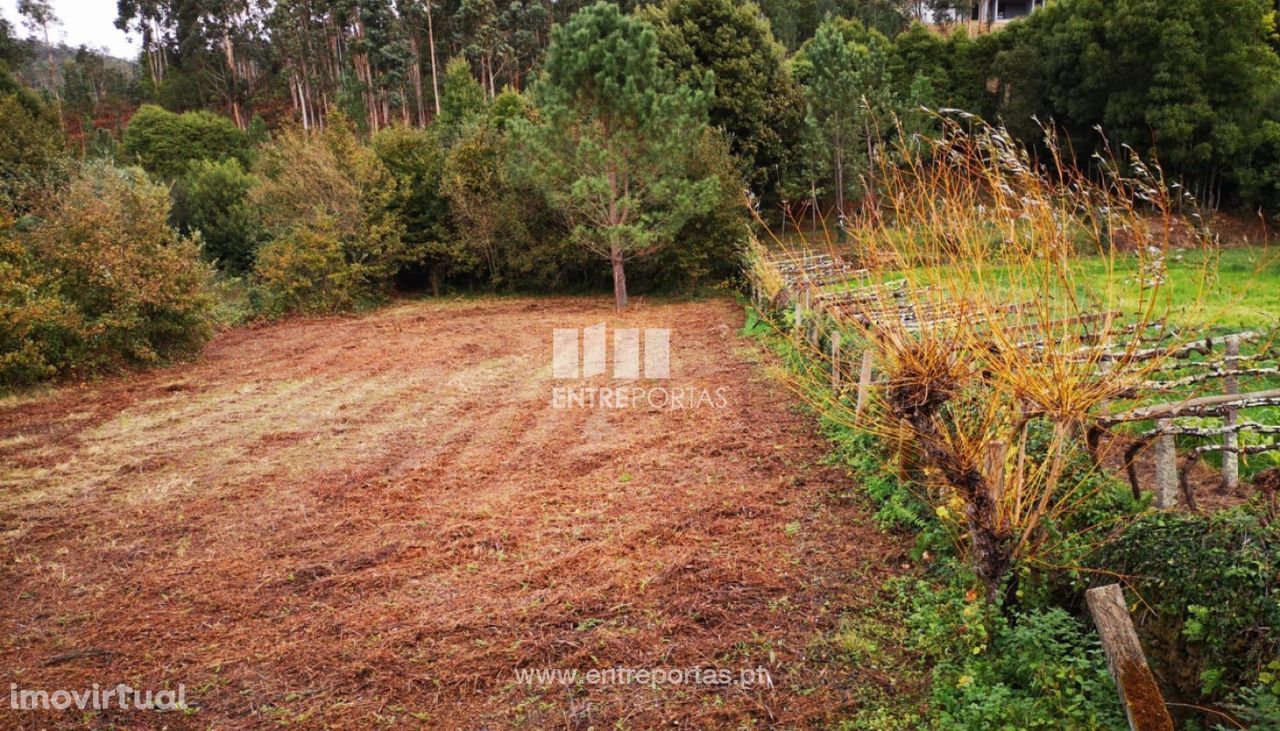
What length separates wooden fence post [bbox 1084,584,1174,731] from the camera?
2.52 metres

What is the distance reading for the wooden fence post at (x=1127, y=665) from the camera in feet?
8.27

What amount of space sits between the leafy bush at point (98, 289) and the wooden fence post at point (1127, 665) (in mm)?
11945

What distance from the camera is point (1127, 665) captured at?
8.66 feet

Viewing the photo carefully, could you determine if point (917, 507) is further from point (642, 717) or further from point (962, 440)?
point (642, 717)

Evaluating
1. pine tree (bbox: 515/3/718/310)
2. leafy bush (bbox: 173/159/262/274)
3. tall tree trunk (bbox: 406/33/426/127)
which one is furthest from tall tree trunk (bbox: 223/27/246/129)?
pine tree (bbox: 515/3/718/310)

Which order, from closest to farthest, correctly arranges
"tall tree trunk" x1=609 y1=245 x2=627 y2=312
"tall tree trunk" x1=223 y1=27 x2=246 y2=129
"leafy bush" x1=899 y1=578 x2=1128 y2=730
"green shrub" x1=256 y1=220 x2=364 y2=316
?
1. "leafy bush" x1=899 y1=578 x2=1128 y2=730
2. "tall tree trunk" x1=609 y1=245 x2=627 y2=312
3. "green shrub" x1=256 y1=220 x2=364 y2=316
4. "tall tree trunk" x1=223 y1=27 x2=246 y2=129

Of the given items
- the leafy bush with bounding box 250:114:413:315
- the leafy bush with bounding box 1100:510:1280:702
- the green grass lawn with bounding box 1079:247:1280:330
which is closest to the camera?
the leafy bush with bounding box 1100:510:1280:702

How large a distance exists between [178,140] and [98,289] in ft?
78.8

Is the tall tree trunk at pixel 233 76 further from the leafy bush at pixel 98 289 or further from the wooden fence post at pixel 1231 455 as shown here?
the wooden fence post at pixel 1231 455

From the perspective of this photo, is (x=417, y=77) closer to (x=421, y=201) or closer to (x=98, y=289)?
(x=421, y=201)

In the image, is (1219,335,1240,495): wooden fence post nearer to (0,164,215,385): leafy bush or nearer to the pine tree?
the pine tree

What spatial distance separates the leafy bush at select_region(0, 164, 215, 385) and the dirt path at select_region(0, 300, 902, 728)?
137 centimetres

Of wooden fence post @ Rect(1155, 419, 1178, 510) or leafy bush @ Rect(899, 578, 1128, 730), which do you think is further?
wooden fence post @ Rect(1155, 419, 1178, 510)

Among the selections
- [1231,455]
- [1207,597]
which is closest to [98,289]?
[1207,597]
